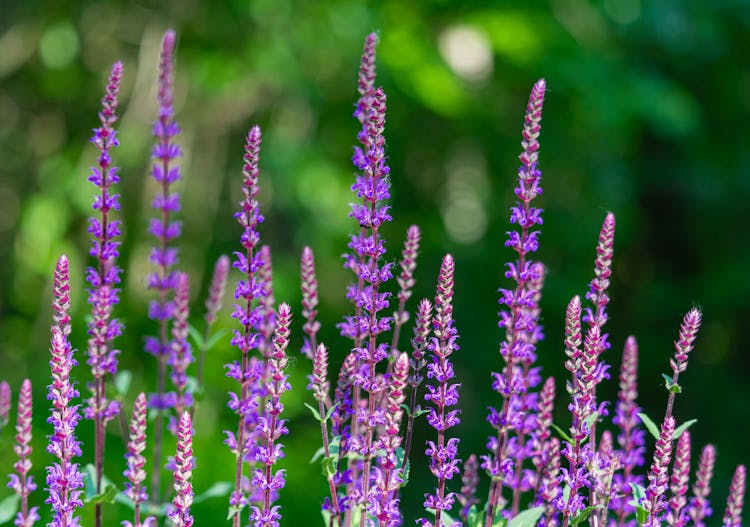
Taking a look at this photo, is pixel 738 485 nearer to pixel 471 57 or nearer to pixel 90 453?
pixel 90 453

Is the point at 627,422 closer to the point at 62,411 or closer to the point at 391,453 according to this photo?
the point at 391,453

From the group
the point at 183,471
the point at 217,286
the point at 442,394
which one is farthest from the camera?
the point at 217,286

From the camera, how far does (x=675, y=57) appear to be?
29.7 ft

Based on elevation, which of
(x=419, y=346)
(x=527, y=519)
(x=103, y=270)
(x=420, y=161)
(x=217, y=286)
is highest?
(x=420, y=161)

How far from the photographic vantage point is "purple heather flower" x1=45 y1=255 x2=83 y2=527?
1.79m

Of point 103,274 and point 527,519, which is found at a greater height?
point 103,274

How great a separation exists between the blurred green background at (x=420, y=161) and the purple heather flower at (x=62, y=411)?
3.70 m

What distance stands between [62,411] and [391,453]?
2.48 feet

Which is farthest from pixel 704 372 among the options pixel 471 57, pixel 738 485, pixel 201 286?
pixel 738 485

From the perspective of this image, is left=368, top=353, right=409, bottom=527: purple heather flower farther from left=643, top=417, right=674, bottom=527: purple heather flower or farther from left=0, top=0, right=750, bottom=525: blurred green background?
left=0, top=0, right=750, bottom=525: blurred green background

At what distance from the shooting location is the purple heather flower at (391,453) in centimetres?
180

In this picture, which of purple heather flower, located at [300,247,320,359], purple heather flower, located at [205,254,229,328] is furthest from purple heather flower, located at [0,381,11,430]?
purple heather flower, located at [300,247,320,359]

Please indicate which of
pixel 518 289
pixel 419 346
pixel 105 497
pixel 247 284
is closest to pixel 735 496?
pixel 518 289

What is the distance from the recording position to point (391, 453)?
1871mm
